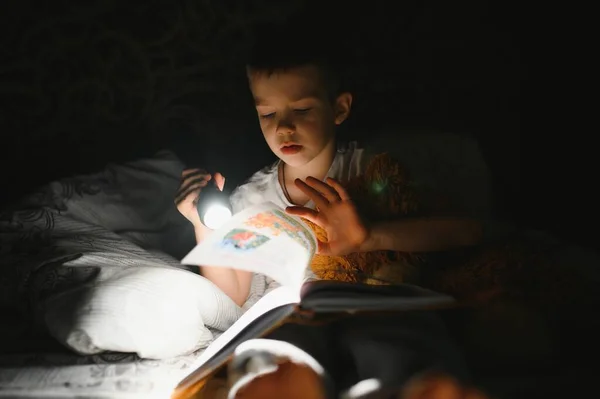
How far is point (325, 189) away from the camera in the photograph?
0.99m

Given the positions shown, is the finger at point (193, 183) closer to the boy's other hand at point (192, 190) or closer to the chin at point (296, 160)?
the boy's other hand at point (192, 190)

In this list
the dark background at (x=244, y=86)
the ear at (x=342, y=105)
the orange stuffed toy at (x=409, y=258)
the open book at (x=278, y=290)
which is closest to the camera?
the open book at (x=278, y=290)

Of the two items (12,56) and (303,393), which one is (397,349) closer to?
(303,393)

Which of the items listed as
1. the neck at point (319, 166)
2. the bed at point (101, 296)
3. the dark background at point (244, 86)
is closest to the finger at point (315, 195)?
the neck at point (319, 166)

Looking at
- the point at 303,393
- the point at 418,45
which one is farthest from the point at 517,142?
the point at 303,393

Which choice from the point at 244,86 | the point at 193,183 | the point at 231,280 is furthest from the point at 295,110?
the point at 244,86

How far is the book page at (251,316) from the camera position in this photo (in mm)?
873

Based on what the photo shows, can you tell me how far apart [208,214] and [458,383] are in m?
0.52

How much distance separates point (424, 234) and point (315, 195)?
0.69ft

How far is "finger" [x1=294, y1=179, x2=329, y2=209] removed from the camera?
0.98 meters

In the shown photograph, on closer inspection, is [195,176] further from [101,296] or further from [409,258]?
[409,258]

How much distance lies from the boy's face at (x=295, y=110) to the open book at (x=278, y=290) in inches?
5.4

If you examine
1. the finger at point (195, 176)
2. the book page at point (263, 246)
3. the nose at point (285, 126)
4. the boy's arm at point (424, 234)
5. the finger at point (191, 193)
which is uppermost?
the nose at point (285, 126)

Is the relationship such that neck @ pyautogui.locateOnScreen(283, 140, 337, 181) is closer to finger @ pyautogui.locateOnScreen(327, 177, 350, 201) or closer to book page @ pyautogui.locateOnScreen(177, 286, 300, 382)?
finger @ pyautogui.locateOnScreen(327, 177, 350, 201)
